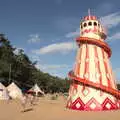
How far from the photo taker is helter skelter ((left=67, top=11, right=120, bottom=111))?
21.7 m

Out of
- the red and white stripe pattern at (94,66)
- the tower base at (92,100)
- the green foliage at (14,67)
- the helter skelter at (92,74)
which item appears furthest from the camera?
the green foliage at (14,67)

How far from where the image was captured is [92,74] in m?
22.2

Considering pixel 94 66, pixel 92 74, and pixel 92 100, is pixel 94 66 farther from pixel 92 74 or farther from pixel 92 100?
pixel 92 100

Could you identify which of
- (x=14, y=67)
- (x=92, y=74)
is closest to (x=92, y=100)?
(x=92, y=74)

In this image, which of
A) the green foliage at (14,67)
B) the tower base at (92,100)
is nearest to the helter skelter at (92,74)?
the tower base at (92,100)

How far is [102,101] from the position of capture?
21500mm

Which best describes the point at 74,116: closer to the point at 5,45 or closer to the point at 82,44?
the point at 82,44

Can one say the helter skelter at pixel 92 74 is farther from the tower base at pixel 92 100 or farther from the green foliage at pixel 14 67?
the green foliage at pixel 14 67

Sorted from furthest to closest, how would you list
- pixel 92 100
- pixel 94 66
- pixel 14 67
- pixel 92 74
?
pixel 14 67
pixel 94 66
pixel 92 74
pixel 92 100

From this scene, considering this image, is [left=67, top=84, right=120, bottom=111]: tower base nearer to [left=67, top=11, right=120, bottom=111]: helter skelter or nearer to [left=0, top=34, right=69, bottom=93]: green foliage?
[left=67, top=11, right=120, bottom=111]: helter skelter

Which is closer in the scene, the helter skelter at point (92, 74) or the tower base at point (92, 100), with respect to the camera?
the tower base at point (92, 100)

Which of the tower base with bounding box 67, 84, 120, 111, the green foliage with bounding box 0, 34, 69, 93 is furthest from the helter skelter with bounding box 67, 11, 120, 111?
the green foliage with bounding box 0, 34, 69, 93

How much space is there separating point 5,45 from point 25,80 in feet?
39.8

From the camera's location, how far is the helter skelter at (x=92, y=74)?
21.7m
